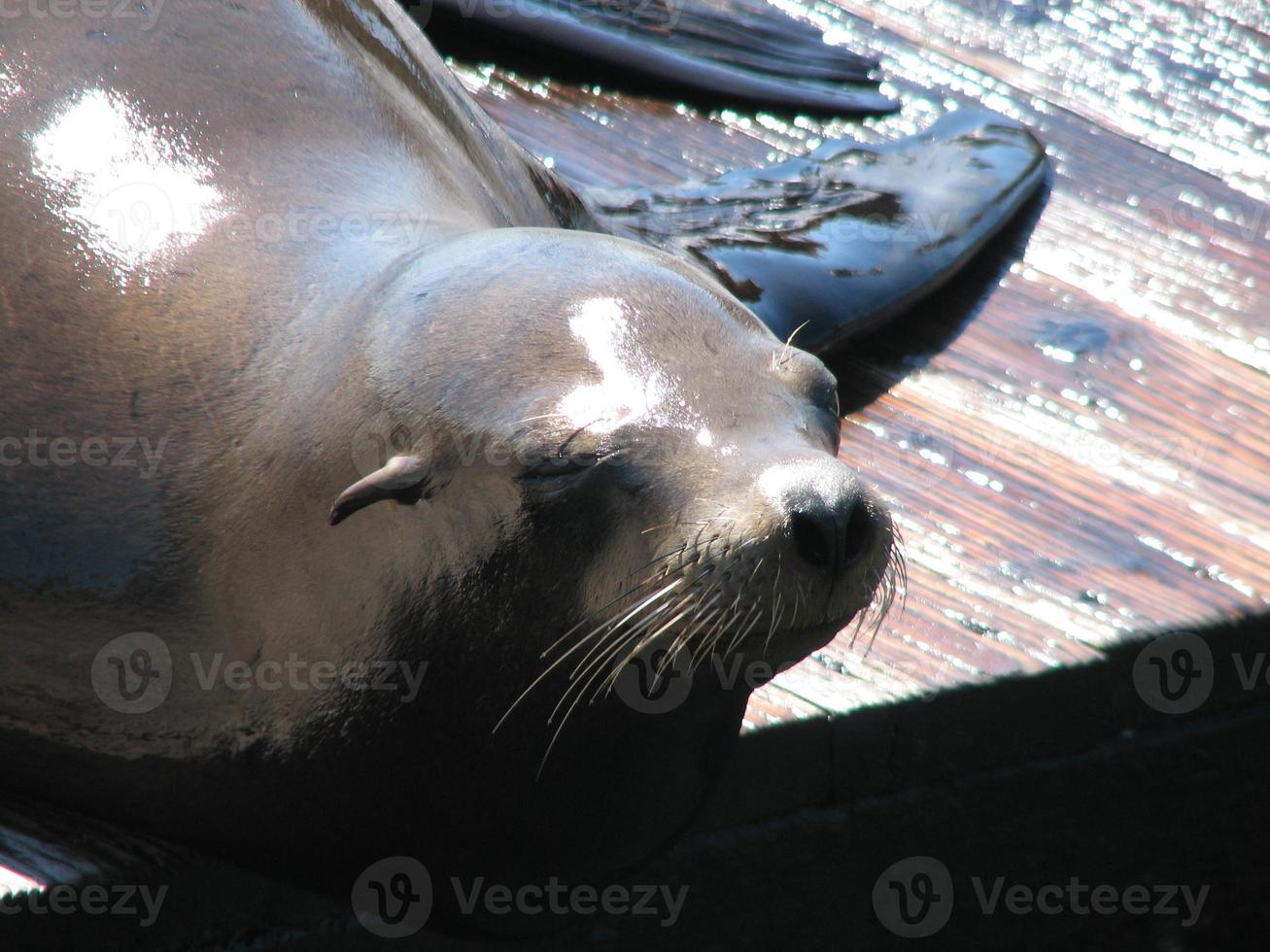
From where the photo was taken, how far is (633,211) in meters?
3.61

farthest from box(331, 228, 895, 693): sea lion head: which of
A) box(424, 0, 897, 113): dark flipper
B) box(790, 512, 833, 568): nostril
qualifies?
box(424, 0, 897, 113): dark flipper

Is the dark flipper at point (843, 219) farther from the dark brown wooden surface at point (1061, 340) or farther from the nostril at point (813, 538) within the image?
the nostril at point (813, 538)

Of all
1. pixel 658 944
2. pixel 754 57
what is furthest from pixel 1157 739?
pixel 754 57

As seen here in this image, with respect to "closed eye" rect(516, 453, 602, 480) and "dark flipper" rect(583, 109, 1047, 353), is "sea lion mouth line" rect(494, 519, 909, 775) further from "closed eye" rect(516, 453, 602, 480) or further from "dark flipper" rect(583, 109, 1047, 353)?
"dark flipper" rect(583, 109, 1047, 353)

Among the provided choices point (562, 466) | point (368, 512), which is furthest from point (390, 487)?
point (562, 466)

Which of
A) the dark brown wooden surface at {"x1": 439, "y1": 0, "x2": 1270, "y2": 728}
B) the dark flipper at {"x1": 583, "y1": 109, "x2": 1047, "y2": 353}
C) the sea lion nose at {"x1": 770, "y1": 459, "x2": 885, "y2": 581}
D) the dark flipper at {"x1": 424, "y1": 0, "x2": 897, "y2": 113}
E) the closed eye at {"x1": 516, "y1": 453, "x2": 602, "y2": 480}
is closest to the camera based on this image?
the sea lion nose at {"x1": 770, "y1": 459, "x2": 885, "y2": 581}

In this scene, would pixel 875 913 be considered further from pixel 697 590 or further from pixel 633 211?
pixel 633 211

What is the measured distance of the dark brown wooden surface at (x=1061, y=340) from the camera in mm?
2990

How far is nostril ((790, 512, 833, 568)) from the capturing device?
1.72 meters

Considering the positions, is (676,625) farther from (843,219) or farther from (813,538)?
(843,219)

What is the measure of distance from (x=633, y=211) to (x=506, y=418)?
6.01 ft

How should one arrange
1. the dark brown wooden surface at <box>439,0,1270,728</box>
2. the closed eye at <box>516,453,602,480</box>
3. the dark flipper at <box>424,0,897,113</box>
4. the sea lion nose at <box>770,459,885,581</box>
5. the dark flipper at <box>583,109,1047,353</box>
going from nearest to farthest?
the sea lion nose at <box>770,459,885,581</box> → the closed eye at <box>516,453,602,480</box> → the dark brown wooden surface at <box>439,0,1270,728</box> → the dark flipper at <box>583,109,1047,353</box> → the dark flipper at <box>424,0,897,113</box>

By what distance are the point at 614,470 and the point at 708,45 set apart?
321cm

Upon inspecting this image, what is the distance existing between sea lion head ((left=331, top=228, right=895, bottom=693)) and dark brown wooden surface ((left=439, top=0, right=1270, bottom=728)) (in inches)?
28.5
